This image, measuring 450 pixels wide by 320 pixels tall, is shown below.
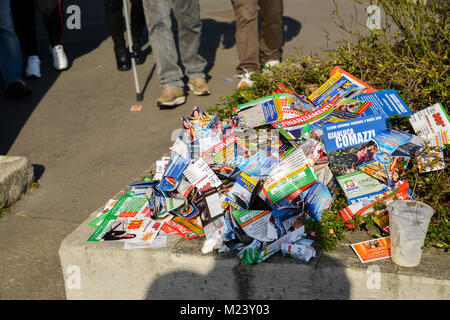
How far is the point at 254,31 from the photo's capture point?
548cm

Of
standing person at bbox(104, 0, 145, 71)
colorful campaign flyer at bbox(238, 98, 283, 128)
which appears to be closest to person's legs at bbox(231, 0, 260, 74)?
standing person at bbox(104, 0, 145, 71)

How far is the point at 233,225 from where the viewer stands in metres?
2.60

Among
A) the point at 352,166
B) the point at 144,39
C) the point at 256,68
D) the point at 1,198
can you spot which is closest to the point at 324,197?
the point at 352,166

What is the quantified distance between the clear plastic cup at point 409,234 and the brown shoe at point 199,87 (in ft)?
12.0

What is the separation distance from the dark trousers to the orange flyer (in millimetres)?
3513

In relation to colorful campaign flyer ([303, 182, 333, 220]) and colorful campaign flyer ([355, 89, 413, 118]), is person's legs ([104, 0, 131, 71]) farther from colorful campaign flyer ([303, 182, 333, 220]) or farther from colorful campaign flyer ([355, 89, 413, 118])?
colorful campaign flyer ([303, 182, 333, 220])

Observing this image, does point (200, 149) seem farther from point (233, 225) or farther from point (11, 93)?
point (11, 93)

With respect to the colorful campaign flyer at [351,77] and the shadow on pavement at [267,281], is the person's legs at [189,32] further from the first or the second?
the shadow on pavement at [267,281]

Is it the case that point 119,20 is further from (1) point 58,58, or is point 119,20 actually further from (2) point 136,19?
(1) point 58,58

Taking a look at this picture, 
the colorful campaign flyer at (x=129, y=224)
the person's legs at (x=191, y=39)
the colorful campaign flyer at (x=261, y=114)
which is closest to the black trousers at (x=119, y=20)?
the person's legs at (x=191, y=39)

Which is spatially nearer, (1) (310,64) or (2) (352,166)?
(2) (352,166)

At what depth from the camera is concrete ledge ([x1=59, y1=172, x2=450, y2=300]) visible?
7.30ft

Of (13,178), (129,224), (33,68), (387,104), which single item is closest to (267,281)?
(129,224)

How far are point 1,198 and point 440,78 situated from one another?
124 inches
